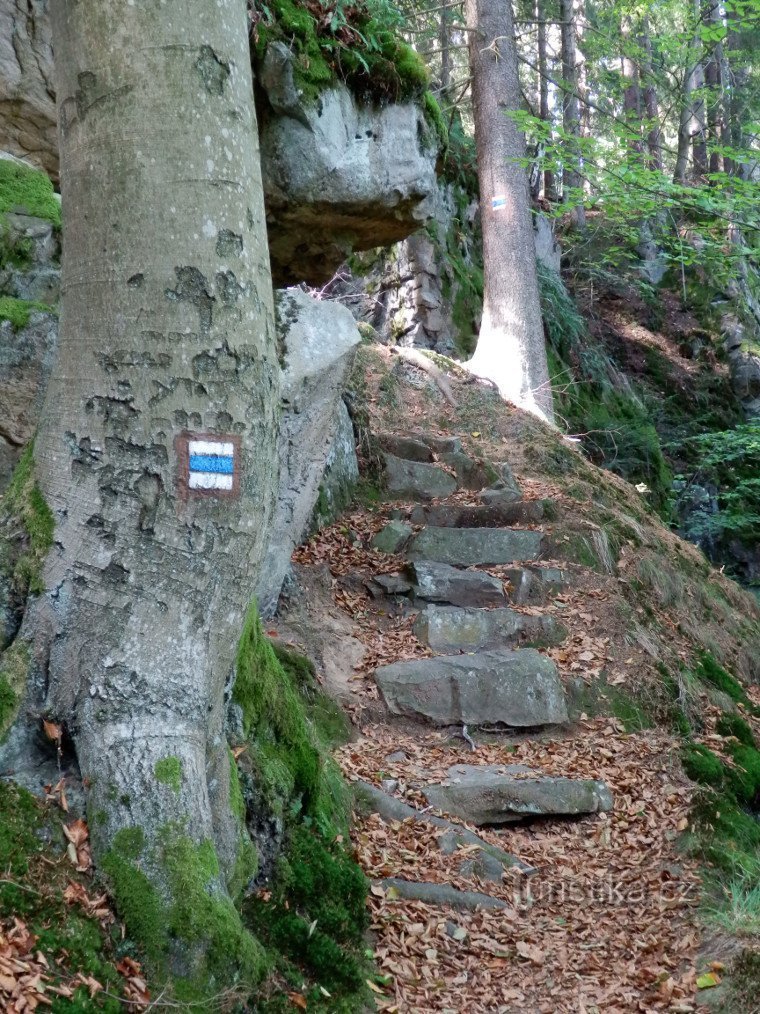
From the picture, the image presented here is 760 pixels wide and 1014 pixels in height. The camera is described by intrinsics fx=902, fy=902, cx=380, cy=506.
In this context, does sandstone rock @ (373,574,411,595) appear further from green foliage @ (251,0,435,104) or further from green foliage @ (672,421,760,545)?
green foliage @ (672,421,760,545)

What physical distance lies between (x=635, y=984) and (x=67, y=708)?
2952 millimetres

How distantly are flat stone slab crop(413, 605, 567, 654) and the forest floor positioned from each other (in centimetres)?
13

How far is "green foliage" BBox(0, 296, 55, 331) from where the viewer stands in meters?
4.54

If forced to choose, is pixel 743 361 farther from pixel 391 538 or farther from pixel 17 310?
pixel 17 310

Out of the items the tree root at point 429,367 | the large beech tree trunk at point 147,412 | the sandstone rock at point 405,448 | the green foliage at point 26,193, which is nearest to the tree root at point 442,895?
the large beech tree trunk at point 147,412

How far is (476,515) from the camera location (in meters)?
8.95

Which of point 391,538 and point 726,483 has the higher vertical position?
point 726,483

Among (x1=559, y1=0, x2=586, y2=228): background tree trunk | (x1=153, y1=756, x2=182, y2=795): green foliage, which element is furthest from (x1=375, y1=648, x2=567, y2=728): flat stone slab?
(x1=559, y1=0, x2=586, y2=228): background tree trunk

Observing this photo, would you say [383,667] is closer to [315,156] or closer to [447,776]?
[447,776]

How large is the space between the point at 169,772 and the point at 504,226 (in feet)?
33.3

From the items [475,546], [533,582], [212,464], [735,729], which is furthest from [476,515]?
[212,464]

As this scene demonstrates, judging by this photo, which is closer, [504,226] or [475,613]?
[475,613]

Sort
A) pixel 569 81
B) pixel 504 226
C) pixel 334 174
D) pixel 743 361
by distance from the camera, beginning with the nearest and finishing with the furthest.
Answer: pixel 334 174
pixel 504 226
pixel 569 81
pixel 743 361

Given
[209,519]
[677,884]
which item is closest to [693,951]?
[677,884]
